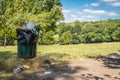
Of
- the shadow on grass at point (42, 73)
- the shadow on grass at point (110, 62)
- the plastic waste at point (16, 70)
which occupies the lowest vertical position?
the shadow on grass at point (110, 62)

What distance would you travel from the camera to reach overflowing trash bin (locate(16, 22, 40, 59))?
8758 millimetres

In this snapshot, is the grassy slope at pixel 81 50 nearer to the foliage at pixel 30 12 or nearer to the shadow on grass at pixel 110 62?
the shadow on grass at pixel 110 62

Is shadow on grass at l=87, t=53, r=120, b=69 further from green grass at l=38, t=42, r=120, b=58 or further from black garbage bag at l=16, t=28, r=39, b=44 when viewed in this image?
black garbage bag at l=16, t=28, r=39, b=44

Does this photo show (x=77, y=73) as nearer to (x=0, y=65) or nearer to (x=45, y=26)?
(x=0, y=65)

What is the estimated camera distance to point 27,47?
364 inches

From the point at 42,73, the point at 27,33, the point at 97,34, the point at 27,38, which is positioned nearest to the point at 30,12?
the point at 42,73

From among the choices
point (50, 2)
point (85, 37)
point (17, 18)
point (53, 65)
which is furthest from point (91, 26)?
point (53, 65)

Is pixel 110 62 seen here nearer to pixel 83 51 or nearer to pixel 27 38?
pixel 83 51

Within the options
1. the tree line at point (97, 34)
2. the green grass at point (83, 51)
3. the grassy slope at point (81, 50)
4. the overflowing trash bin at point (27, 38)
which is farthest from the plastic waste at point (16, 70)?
the tree line at point (97, 34)

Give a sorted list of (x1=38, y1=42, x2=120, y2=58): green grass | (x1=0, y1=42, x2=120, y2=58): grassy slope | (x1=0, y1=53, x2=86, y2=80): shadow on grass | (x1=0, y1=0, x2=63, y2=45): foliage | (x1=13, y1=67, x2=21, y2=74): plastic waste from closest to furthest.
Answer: (x1=0, y1=53, x2=86, y2=80): shadow on grass < (x1=13, y1=67, x2=21, y2=74): plastic waste < (x1=38, y1=42, x2=120, y2=58): green grass < (x1=0, y1=42, x2=120, y2=58): grassy slope < (x1=0, y1=0, x2=63, y2=45): foliage

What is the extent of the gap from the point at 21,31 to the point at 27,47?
803mm

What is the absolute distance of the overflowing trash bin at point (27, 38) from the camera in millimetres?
8758

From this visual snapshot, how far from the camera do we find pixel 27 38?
29.2 feet

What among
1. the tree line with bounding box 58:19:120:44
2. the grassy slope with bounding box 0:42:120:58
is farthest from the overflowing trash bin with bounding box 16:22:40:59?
the tree line with bounding box 58:19:120:44
